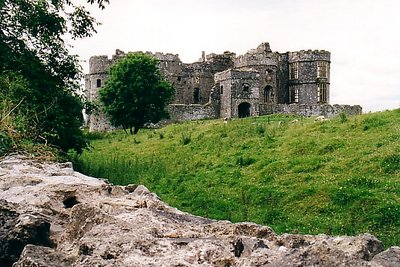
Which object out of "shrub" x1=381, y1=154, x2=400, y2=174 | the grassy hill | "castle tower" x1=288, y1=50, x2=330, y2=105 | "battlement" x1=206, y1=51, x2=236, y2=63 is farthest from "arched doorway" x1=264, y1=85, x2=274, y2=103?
"shrub" x1=381, y1=154, x2=400, y2=174

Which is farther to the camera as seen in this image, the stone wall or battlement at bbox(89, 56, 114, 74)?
battlement at bbox(89, 56, 114, 74)

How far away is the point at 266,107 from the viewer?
53.3 metres

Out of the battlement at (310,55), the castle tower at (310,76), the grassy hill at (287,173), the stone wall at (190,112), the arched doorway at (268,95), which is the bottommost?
the grassy hill at (287,173)

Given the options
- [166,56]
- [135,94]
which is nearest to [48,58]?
[135,94]

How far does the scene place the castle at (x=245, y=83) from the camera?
53438 millimetres

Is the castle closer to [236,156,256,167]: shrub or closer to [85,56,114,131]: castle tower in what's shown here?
[85,56,114,131]: castle tower

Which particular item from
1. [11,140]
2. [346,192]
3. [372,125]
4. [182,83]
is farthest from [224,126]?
[182,83]

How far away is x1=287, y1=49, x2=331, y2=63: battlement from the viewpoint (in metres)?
59.2

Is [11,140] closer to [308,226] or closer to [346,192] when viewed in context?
[308,226]

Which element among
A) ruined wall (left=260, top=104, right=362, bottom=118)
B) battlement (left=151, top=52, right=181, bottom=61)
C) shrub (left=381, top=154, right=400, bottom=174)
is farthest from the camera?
battlement (left=151, top=52, right=181, bottom=61)

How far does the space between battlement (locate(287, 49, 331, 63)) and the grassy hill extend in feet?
115

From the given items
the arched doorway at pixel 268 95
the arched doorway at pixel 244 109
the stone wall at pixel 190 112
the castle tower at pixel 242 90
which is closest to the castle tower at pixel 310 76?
the arched doorway at pixel 268 95

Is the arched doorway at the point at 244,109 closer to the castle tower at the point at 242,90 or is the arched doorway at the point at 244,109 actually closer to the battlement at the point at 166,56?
the castle tower at the point at 242,90

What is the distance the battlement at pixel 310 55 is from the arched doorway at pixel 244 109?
372 inches
